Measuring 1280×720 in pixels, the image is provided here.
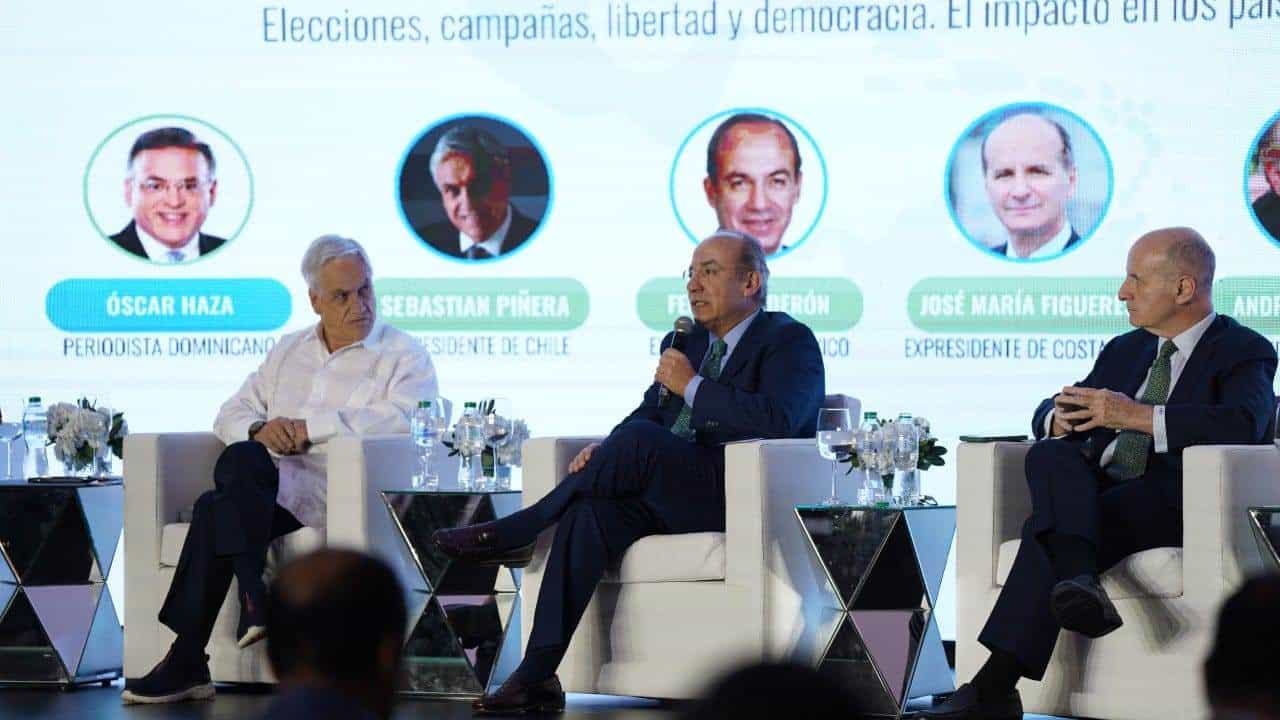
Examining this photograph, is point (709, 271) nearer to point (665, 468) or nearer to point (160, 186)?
point (665, 468)

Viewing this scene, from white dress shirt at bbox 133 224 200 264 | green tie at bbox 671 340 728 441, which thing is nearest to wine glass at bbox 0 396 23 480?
white dress shirt at bbox 133 224 200 264

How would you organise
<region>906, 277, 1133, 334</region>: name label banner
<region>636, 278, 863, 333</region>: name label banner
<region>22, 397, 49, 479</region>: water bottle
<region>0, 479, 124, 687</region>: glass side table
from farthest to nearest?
<region>636, 278, 863, 333</region>: name label banner → <region>906, 277, 1133, 334</region>: name label banner → <region>22, 397, 49, 479</region>: water bottle → <region>0, 479, 124, 687</region>: glass side table

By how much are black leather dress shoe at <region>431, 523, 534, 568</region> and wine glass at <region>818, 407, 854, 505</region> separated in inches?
30.2

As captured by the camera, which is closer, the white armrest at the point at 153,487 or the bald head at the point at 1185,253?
the bald head at the point at 1185,253

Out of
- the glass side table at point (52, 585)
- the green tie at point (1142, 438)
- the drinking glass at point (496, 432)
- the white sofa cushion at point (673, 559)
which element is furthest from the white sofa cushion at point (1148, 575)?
the glass side table at point (52, 585)

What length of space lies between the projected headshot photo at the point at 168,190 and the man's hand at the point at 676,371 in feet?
7.45

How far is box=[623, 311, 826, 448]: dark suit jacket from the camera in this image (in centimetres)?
491

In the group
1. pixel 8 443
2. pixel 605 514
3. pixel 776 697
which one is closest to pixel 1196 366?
pixel 605 514

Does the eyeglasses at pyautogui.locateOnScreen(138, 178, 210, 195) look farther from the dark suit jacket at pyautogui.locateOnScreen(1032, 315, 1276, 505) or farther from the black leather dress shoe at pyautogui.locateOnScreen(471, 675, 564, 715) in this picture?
the dark suit jacket at pyautogui.locateOnScreen(1032, 315, 1276, 505)

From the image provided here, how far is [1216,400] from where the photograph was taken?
4488 millimetres

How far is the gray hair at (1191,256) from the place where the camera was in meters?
4.56

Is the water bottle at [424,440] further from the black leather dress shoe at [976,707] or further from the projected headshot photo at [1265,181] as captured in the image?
the projected headshot photo at [1265,181]

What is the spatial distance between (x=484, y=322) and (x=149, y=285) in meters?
1.20

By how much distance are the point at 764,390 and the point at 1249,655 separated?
11.4 ft
